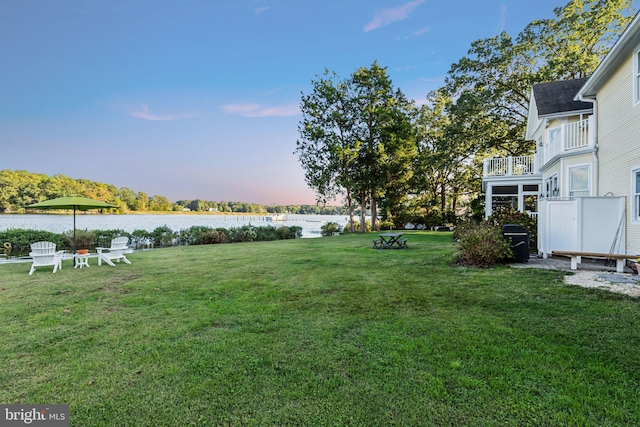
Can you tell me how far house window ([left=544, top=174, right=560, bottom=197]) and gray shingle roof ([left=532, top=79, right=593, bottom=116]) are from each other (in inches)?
118

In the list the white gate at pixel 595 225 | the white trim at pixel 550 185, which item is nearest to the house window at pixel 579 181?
the white trim at pixel 550 185

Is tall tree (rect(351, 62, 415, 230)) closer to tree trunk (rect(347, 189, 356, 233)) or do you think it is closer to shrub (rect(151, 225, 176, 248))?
tree trunk (rect(347, 189, 356, 233))

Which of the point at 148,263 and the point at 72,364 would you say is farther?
the point at 148,263

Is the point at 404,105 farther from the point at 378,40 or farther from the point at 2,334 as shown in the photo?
the point at 2,334

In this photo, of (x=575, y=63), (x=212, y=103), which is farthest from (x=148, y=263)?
(x=575, y=63)

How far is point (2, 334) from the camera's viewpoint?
4035 mm

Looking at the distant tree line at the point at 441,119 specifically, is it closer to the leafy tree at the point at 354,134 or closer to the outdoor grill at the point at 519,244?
the leafy tree at the point at 354,134

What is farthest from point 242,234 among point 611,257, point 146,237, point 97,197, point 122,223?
point 97,197

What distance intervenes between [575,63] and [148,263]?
28.3 metres

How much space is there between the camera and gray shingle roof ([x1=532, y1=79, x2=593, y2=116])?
13.1m

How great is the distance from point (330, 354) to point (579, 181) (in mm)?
12624

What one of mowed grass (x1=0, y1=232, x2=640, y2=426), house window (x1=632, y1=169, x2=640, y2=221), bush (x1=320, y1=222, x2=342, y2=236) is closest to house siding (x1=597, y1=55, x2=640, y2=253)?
house window (x1=632, y1=169, x2=640, y2=221)

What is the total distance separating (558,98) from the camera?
13914mm

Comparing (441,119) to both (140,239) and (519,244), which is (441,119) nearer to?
(519,244)
